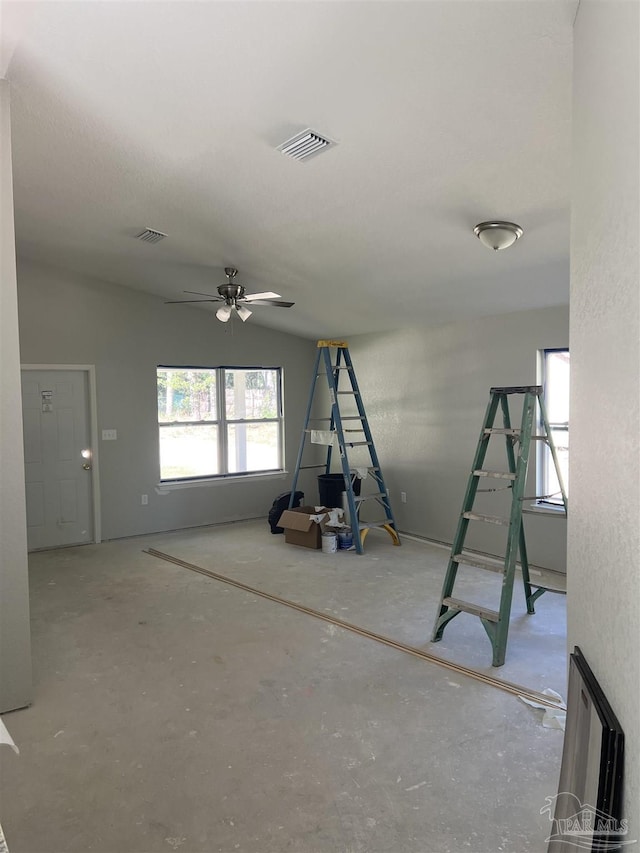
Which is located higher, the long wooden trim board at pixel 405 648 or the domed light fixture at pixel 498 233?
Result: the domed light fixture at pixel 498 233

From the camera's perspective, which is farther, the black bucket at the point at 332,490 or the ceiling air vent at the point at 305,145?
the black bucket at the point at 332,490

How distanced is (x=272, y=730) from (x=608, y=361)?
7.28 ft

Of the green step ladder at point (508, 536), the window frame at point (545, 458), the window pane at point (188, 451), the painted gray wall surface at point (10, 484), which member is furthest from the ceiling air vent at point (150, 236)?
the window frame at point (545, 458)

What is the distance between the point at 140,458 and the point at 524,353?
4.16 metres

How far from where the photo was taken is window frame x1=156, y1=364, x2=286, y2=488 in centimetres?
683

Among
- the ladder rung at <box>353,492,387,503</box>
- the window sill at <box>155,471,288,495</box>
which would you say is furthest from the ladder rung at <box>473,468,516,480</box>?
the window sill at <box>155,471,288,495</box>

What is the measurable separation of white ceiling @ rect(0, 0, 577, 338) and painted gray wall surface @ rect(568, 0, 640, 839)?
1.62 feet

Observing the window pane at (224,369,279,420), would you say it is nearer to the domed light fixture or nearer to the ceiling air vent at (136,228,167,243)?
the ceiling air vent at (136,228,167,243)

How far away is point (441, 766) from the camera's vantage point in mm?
2445

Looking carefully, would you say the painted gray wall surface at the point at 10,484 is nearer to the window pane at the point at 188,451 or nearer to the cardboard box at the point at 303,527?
the cardboard box at the point at 303,527

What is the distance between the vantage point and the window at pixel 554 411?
16.5ft

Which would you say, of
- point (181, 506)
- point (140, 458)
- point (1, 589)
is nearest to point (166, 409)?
point (140, 458)

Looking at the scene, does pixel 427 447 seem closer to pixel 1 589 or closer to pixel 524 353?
pixel 524 353

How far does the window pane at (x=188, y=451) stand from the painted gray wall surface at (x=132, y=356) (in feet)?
0.55
